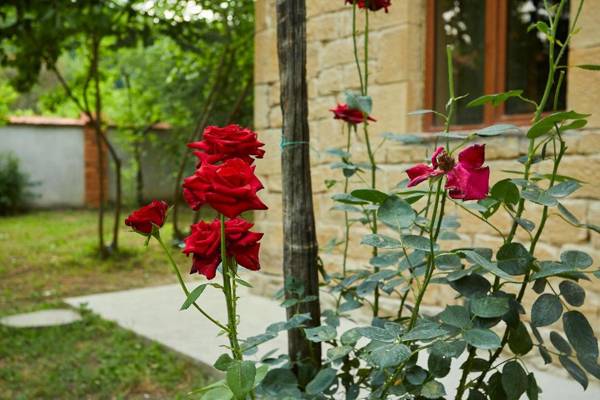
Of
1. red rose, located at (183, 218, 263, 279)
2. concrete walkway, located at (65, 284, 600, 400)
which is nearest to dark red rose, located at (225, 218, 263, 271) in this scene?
red rose, located at (183, 218, 263, 279)

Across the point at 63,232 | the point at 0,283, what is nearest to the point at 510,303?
→ the point at 0,283

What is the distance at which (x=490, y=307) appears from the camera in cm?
114

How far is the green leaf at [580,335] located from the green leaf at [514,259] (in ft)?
0.40

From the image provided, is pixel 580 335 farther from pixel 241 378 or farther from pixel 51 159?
pixel 51 159

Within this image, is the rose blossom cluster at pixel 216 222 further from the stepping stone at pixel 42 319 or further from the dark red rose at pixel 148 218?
the stepping stone at pixel 42 319

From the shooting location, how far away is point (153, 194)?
41.8 feet

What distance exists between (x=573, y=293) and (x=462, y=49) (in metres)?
2.30

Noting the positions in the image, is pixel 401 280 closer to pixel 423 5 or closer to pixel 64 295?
pixel 423 5

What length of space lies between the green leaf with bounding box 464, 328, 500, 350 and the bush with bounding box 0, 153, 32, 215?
1124cm

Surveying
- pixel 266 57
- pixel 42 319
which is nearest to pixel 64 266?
pixel 42 319

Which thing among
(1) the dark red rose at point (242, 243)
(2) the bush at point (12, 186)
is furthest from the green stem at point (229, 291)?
(2) the bush at point (12, 186)

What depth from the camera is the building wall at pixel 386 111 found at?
2.59 meters

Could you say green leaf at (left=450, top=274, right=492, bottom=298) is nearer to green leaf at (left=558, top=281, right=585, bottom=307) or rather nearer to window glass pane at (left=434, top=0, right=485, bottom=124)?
green leaf at (left=558, top=281, right=585, bottom=307)

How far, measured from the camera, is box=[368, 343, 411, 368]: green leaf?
3.45 feet
